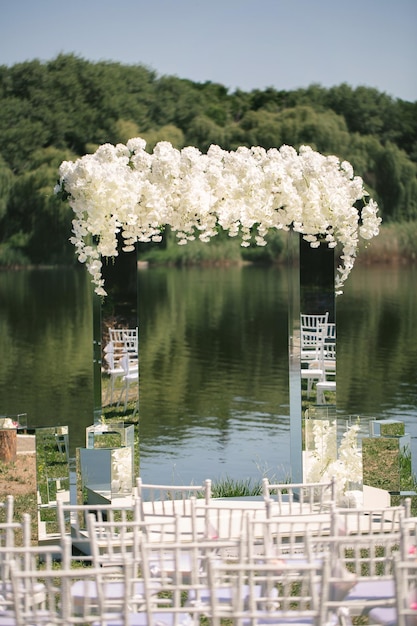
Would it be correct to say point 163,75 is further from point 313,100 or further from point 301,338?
point 301,338

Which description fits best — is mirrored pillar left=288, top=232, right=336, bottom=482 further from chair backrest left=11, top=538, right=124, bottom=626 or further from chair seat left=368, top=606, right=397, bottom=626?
chair backrest left=11, top=538, right=124, bottom=626

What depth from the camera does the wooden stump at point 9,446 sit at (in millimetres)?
6418

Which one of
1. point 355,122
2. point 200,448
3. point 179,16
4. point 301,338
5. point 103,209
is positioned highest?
point 179,16

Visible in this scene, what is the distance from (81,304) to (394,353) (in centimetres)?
752

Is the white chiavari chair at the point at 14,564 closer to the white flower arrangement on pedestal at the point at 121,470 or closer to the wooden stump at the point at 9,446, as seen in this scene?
the wooden stump at the point at 9,446

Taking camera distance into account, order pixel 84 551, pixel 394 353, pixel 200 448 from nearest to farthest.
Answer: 1. pixel 84 551
2. pixel 200 448
3. pixel 394 353

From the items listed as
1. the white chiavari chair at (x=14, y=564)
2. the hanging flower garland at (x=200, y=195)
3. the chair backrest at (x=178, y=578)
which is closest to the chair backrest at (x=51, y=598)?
the white chiavari chair at (x=14, y=564)

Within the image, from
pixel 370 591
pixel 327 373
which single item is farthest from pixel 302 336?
pixel 370 591

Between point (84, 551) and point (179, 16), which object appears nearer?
point (84, 551)

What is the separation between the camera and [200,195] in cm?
686

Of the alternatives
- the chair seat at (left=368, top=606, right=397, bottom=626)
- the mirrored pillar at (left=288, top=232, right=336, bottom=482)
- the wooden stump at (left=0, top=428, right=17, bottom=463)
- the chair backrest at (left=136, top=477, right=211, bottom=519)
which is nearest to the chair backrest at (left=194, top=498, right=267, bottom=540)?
the chair backrest at (left=136, top=477, right=211, bottom=519)

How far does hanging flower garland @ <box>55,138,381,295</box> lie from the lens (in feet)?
21.8

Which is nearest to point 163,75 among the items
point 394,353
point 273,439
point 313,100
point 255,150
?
point 313,100

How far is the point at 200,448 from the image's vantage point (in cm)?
1505
